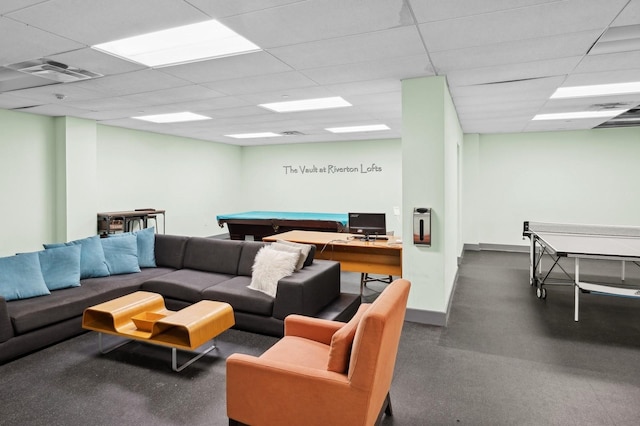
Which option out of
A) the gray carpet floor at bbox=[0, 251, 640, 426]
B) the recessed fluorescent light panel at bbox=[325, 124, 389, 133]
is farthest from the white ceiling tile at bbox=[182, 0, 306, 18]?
the recessed fluorescent light panel at bbox=[325, 124, 389, 133]

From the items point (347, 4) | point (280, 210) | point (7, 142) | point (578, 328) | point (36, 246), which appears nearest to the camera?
point (347, 4)

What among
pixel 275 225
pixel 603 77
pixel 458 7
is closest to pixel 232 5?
pixel 458 7

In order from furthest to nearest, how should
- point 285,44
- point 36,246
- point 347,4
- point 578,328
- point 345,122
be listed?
point 345,122 → point 36,246 → point 578,328 → point 285,44 → point 347,4

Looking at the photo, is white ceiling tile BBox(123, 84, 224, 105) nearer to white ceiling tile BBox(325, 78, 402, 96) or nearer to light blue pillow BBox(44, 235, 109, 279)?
white ceiling tile BBox(325, 78, 402, 96)

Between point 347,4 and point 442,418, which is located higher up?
point 347,4

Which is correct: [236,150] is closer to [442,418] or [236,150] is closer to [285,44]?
[285,44]

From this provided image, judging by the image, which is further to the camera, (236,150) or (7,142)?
(236,150)

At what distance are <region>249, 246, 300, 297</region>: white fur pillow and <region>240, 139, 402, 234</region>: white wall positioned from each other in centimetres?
536

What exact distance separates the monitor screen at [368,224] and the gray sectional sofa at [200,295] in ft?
3.00

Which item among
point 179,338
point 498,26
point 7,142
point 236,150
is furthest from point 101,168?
point 498,26

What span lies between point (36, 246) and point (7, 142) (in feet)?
5.50

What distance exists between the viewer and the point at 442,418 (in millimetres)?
2369

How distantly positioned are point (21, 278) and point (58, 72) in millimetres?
2020

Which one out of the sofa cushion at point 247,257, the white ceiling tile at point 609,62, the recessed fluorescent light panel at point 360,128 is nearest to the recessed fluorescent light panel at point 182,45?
the sofa cushion at point 247,257
